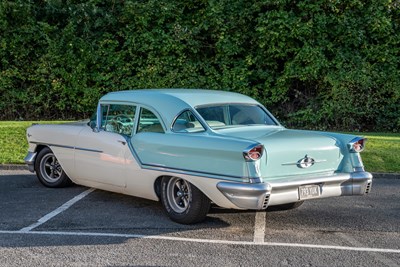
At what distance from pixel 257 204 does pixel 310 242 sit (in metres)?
0.65

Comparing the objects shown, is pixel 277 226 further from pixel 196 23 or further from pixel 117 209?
pixel 196 23

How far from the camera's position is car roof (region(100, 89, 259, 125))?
24.2 feet

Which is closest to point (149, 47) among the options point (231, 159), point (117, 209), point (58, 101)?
point (58, 101)

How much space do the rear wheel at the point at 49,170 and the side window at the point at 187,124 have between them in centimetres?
250

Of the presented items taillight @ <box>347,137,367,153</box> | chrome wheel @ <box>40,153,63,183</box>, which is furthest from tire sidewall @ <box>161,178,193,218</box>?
chrome wheel @ <box>40,153,63,183</box>

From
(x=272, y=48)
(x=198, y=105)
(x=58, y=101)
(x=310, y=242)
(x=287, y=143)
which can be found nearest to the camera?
(x=310, y=242)

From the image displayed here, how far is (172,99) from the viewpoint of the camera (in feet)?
24.6

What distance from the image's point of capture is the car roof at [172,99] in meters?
7.38

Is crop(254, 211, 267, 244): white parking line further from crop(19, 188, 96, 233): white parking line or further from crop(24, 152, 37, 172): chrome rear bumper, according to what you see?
crop(24, 152, 37, 172): chrome rear bumper

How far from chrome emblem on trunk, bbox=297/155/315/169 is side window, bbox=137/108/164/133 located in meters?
1.69

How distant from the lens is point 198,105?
7.42 m

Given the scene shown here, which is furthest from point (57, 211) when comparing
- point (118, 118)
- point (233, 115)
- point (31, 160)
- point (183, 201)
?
point (233, 115)

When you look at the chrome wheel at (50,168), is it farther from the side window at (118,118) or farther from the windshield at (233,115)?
the windshield at (233,115)

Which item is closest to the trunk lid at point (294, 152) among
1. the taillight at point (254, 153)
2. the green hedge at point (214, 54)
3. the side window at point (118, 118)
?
the taillight at point (254, 153)
